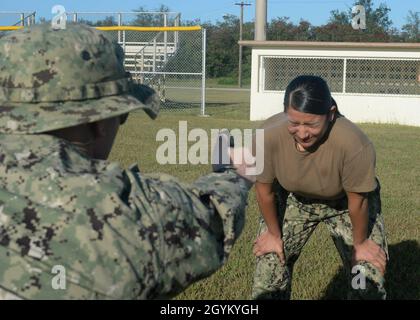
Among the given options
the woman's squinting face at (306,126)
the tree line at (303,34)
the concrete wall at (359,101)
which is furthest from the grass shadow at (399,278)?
the tree line at (303,34)

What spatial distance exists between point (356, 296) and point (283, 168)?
33.2 inches

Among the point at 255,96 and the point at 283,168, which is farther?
the point at 255,96

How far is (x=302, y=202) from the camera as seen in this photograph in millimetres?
4387

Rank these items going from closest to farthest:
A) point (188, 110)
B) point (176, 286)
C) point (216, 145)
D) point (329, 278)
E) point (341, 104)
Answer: point (176, 286)
point (216, 145)
point (329, 278)
point (341, 104)
point (188, 110)

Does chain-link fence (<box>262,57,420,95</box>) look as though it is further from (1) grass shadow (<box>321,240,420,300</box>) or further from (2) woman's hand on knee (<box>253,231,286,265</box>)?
(2) woman's hand on knee (<box>253,231,286,265</box>)

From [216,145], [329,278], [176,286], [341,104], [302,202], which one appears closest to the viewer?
[176,286]

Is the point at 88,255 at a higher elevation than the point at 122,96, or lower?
lower

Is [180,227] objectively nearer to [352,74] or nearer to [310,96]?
[310,96]

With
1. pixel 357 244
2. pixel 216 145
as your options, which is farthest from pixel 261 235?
pixel 216 145

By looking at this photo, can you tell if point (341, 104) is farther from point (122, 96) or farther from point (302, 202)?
point (122, 96)

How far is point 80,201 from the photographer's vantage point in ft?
5.06

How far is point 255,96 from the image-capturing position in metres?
22.8

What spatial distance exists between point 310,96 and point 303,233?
107cm

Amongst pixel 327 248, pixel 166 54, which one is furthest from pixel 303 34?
pixel 327 248
